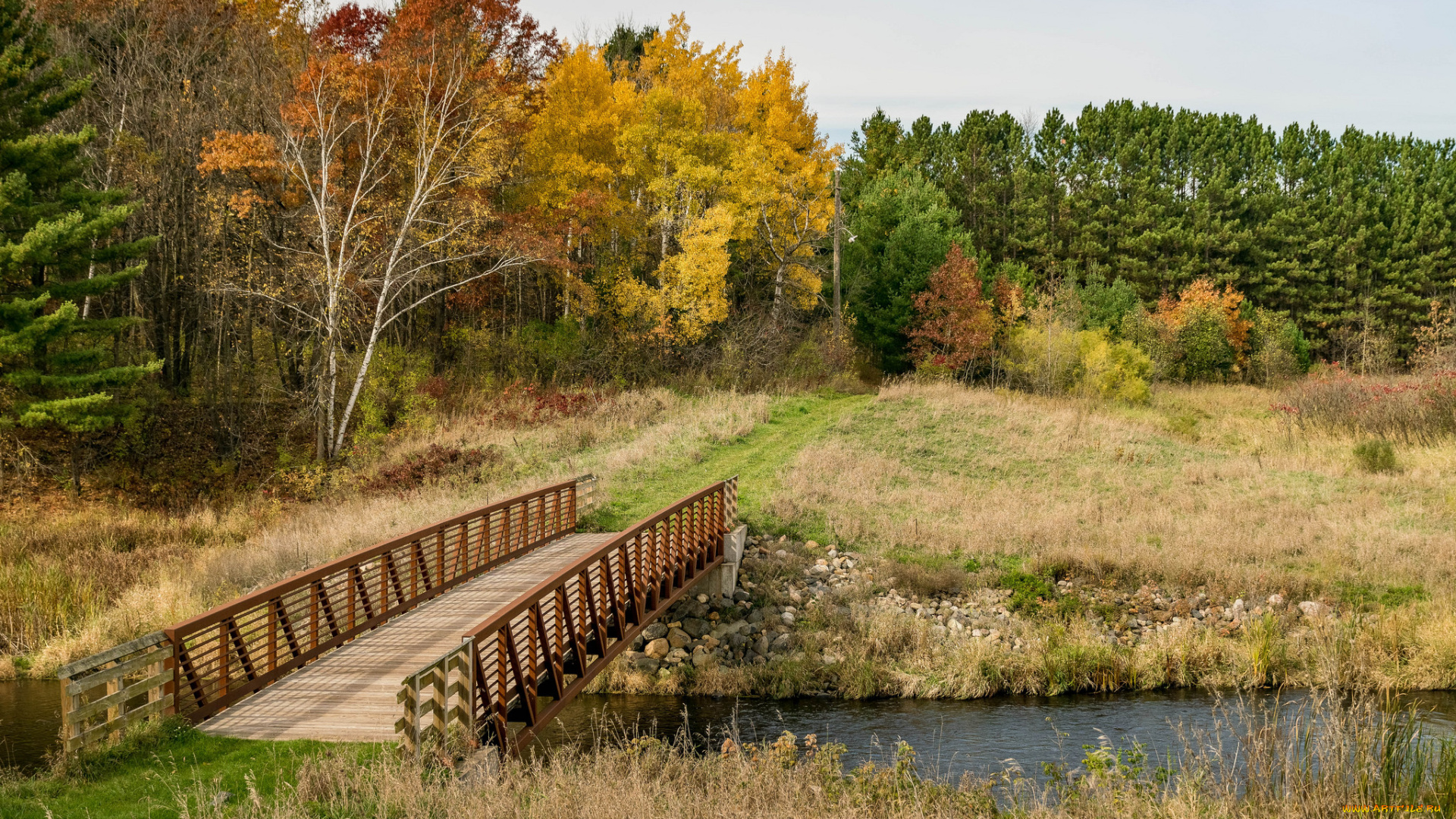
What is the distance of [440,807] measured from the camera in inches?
249

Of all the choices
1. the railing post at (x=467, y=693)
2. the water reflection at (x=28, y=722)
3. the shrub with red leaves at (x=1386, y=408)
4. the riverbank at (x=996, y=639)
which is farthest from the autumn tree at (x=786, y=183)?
the railing post at (x=467, y=693)

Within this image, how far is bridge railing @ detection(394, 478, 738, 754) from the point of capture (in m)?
7.80

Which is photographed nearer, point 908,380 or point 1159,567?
point 1159,567

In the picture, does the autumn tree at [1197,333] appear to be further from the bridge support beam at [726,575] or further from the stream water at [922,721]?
the stream water at [922,721]

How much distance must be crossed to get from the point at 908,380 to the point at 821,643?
22.8m

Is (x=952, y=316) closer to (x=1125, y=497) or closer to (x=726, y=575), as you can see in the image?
(x=1125, y=497)

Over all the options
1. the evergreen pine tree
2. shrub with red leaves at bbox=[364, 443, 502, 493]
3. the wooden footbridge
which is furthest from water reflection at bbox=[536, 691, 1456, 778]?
the evergreen pine tree

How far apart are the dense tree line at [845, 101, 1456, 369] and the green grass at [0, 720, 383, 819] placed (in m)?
47.2

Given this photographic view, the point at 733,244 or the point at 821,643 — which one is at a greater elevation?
the point at 733,244

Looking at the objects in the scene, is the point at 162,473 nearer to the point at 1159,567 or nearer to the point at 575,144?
the point at 575,144

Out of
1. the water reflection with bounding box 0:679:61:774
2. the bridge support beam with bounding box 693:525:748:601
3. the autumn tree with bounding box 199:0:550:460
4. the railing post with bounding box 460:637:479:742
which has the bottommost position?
the water reflection with bounding box 0:679:61:774

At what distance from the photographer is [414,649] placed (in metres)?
10.3

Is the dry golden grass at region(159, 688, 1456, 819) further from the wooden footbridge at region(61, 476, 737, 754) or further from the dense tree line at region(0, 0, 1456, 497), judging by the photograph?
the dense tree line at region(0, 0, 1456, 497)

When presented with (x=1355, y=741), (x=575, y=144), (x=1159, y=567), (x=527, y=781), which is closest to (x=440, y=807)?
(x=527, y=781)
